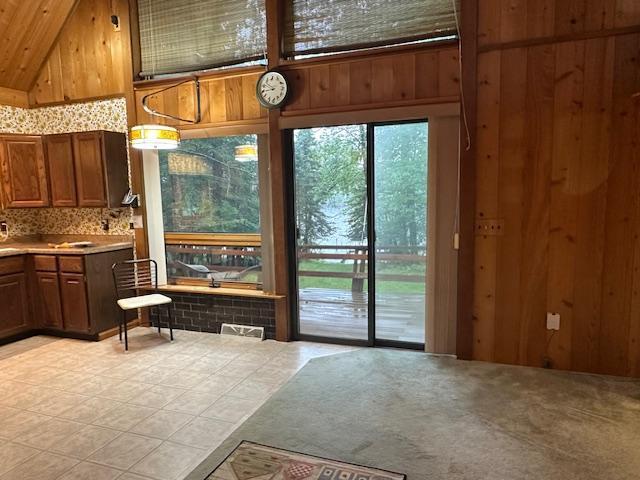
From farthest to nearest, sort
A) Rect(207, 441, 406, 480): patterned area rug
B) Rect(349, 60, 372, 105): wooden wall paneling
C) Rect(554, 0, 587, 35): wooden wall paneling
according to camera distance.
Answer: Rect(349, 60, 372, 105): wooden wall paneling, Rect(554, 0, 587, 35): wooden wall paneling, Rect(207, 441, 406, 480): patterned area rug

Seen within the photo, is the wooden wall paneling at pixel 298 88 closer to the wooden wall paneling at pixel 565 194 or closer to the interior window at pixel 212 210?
the interior window at pixel 212 210

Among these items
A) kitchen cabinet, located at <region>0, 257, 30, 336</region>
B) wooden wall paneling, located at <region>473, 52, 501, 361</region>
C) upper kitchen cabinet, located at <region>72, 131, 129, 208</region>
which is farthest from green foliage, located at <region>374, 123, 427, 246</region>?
kitchen cabinet, located at <region>0, 257, 30, 336</region>

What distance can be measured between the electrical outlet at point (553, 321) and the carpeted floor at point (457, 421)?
0.34 m

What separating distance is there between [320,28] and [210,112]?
51.8 inches

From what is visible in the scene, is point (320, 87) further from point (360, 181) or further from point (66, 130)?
point (66, 130)

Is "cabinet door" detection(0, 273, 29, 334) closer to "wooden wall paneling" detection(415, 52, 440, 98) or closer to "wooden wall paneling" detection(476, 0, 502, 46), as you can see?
"wooden wall paneling" detection(415, 52, 440, 98)

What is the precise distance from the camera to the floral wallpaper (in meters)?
4.69

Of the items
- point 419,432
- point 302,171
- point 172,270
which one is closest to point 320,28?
point 302,171

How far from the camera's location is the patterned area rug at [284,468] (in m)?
2.13

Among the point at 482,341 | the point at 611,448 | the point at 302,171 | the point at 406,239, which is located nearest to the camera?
the point at 611,448

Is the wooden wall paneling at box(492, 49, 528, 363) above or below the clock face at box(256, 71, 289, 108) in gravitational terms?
below

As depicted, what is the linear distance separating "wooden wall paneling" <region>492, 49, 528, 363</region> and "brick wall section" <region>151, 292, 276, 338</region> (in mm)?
2069

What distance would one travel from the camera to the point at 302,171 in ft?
13.4

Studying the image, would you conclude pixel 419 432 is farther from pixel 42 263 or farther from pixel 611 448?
pixel 42 263
